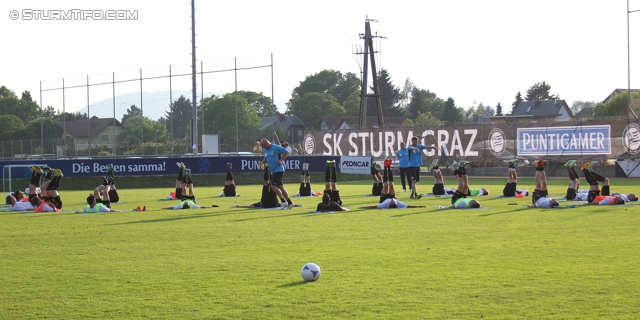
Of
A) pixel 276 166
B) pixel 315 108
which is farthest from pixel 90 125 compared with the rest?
pixel 315 108

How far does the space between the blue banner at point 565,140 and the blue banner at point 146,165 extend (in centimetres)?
1267

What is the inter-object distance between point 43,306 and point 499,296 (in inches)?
198

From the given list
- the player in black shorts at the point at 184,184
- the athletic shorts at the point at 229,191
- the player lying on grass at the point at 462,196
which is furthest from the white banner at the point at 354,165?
the player lying on grass at the point at 462,196

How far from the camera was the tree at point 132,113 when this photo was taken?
47.5 metres

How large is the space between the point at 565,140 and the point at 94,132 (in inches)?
1140

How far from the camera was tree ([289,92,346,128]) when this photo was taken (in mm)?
127062

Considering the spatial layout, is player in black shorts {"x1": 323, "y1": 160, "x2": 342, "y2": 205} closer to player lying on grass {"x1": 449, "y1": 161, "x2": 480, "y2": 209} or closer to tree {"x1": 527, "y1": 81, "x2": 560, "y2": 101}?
player lying on grass {"x1": 449, "y1": 161, "x2": 480, "y2": 209}

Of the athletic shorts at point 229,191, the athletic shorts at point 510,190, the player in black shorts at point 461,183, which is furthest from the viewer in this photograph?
the athletic shorts at point 229,191

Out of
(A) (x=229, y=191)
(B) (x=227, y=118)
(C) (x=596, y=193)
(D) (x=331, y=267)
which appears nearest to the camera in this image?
(D) (x=331, y=267)

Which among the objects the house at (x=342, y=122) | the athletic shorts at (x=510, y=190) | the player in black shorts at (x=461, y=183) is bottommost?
the athletic shorts at (x=510, y=190)

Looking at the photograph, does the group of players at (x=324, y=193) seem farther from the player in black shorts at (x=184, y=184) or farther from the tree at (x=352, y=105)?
the tree at (x=352, y=105)

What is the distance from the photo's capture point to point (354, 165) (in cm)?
4353

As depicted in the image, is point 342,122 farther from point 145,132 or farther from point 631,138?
point 631,138

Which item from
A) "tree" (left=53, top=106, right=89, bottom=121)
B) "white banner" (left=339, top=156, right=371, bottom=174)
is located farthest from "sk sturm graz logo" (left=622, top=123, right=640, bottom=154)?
"tree" (left=53, top=106, right=89, bottom=121)
